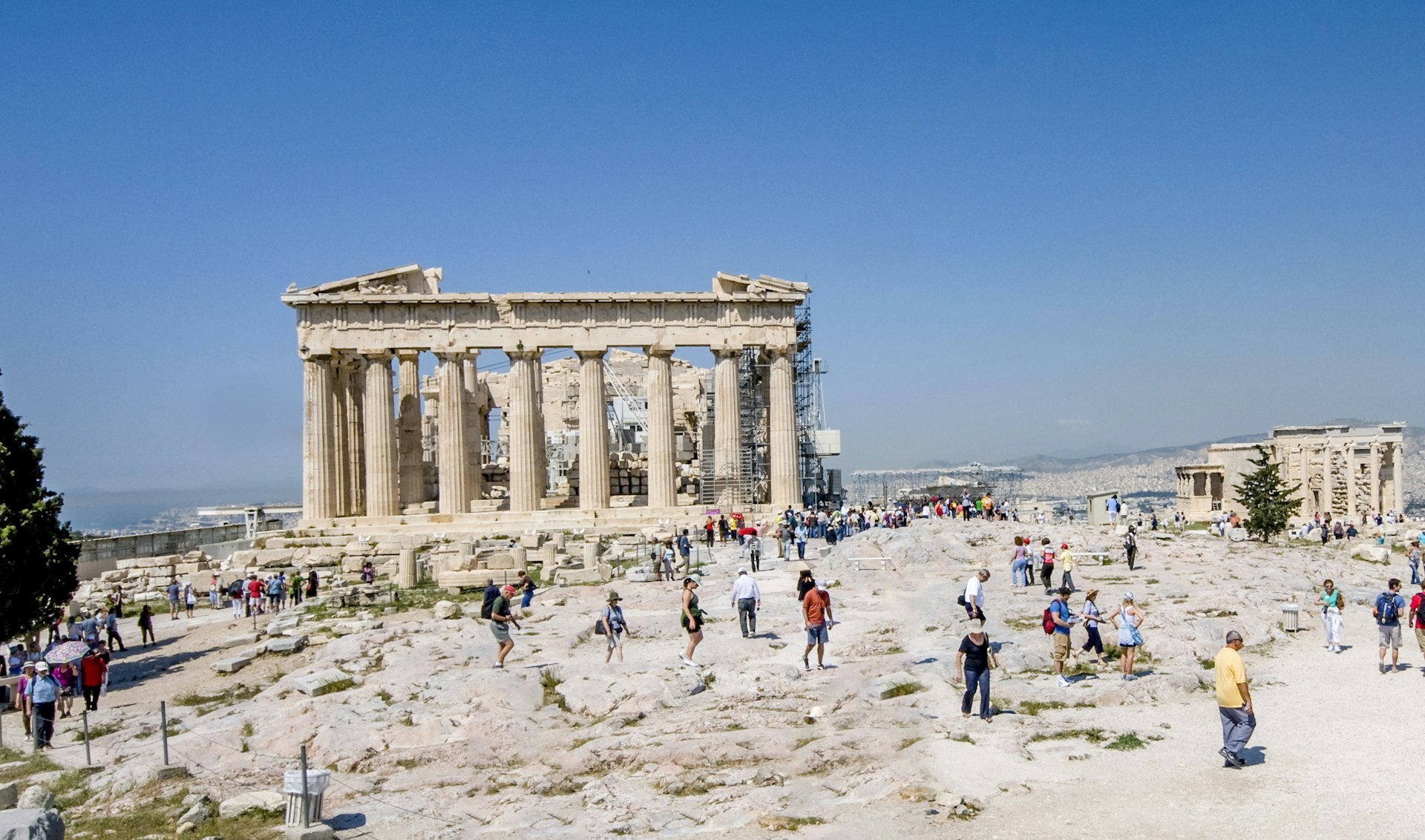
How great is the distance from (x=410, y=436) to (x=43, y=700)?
32.2 m

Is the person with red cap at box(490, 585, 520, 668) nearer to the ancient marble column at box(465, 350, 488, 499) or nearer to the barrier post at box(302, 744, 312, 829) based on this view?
the barrier post at box(302, 744, 312, 829)

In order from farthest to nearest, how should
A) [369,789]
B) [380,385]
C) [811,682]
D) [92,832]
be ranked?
1. [380,385]
2. [811,682]
3. [369,789]
4. [92,832]

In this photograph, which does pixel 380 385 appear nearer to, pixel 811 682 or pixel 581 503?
pixel 581 503

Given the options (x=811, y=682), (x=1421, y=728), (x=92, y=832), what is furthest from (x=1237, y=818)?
(x=92, y=832)

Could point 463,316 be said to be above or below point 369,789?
above

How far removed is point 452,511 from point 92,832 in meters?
31.5

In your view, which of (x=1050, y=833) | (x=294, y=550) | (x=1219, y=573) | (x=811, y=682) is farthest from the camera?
(x=294, y=550)

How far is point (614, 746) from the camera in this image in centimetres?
1443

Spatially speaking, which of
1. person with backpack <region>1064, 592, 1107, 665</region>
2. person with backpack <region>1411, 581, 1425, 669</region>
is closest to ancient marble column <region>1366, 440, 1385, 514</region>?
person with backpack <region>1411, 581, 1425, 669</region>

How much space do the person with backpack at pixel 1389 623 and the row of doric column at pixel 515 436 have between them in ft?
94.9

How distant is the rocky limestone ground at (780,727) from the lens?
38.5 ft

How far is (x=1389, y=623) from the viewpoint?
16.2 metres

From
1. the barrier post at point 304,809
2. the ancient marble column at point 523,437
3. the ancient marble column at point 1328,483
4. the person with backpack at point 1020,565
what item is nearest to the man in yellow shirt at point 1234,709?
the barrier post at point 304,809

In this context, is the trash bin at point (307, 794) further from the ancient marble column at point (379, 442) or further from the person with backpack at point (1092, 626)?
the ancient marble column at point (379, 442)
